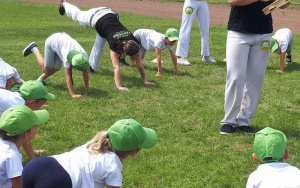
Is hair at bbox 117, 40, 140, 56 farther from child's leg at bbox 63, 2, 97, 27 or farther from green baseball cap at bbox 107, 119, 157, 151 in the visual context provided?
green baseball cap at bbox 107, 119, 157, 151

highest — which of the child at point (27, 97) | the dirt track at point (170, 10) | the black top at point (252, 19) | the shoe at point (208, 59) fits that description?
the black top at point (252, 19)

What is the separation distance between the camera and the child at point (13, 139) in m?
3.67

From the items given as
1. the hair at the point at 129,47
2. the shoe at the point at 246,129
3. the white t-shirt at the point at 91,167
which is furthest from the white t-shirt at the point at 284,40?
the white t-shirt at the point at 91,167

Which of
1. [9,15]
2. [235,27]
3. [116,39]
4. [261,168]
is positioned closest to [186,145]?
[235,27]

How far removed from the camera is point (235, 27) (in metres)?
5.76

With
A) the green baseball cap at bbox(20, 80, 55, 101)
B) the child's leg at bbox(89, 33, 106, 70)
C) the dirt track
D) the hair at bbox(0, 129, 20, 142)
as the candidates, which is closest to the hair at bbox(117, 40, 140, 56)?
the child's leg at bbox(89, 33, 106, 70)

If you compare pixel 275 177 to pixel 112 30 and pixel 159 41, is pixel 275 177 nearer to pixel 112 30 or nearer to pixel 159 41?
pixel 112 30

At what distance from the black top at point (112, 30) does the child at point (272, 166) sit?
15.3ft

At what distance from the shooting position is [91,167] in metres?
3.38

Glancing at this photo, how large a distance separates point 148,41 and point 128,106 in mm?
2571

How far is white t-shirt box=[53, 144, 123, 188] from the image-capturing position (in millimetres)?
3334

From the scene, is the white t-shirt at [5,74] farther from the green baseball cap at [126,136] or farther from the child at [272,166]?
the child at [272,166]

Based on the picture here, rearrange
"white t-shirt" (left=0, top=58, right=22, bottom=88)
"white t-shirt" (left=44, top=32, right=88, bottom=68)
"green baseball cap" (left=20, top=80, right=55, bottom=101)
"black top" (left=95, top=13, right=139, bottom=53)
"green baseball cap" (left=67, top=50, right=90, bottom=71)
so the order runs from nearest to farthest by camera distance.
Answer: "green baseball cap" (left=20, top=80, right=55, bottom=101), "white t-shirt" (left=0, top=58, right=22, bottom=88), "green baseball cap" (left=67, top=50, right=90, bottom=71), "white t-shirt" (left=44, top=32, right=88, bottom=68), "black top" (left=95, top=13, right=139, bottom=53)

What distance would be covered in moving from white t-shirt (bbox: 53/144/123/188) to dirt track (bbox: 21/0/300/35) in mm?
13504
